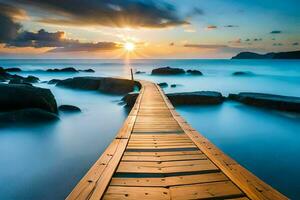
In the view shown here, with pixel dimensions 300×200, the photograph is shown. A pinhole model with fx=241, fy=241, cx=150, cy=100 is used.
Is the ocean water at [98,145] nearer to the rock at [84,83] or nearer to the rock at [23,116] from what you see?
the rock at [23,116]

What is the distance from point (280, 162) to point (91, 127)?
28.6 ft

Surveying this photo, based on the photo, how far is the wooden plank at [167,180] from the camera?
3.21 metres

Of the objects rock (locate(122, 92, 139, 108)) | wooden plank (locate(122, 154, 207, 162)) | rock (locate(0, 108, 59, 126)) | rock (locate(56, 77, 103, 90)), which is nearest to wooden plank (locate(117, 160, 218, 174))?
wooden plank (locate(122, 154, 207, 162))

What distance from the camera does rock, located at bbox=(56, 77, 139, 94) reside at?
78.0ft

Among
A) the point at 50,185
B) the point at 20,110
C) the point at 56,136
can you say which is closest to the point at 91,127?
the point at 56,136

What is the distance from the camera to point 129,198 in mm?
2857

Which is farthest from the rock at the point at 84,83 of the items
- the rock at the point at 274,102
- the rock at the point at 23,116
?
the rock at the point at 274,102

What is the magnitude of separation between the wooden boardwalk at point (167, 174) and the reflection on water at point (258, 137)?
129 inches

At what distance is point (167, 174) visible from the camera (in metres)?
3.54

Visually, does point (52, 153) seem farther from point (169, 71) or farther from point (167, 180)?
point (169, 71)

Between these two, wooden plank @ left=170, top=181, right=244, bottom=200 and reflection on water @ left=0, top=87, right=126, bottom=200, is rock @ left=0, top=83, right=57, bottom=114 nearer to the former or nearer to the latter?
reflection on water @ left=0, top=87, right=126, bottom=200

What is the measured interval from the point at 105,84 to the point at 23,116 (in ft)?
45.9

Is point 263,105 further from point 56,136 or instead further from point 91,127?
point 56,136

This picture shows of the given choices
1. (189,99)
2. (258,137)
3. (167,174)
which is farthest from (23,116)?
(258,137)
